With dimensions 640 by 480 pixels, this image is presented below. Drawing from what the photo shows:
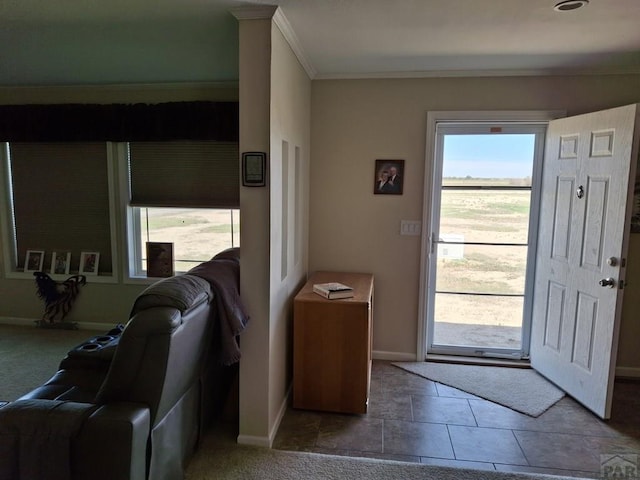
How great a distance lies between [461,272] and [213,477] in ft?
8.14

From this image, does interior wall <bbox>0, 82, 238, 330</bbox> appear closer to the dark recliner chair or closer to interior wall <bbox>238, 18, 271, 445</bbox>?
interior wall <bbox>238, 18, 271, 445</bbox>

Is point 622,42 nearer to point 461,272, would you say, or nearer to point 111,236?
point 461,272

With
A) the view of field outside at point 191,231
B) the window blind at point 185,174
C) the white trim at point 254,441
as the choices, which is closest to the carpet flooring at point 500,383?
the white trim at point 254,441

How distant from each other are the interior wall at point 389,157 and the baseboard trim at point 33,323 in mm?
2278

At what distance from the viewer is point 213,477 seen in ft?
6.96

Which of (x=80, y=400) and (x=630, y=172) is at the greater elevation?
(x=630, y=172)

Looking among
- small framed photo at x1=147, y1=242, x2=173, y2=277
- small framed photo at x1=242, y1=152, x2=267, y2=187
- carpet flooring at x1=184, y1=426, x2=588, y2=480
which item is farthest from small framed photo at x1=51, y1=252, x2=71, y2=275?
small framed photo at x1=242, y1=152, x2=267, y2=187

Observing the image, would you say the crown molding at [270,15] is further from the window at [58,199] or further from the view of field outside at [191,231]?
the window at [58,199]

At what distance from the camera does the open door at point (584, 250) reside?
2.59 metres

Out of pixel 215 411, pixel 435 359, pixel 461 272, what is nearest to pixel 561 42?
pixel 461 272

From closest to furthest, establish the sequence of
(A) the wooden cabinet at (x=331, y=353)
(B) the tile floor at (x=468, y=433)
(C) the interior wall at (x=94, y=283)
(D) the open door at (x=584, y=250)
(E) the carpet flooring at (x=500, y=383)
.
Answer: (B) the tile floor at (x=468, y=433)
(D) the open door at (x=584, y=250)
(A) the wooden cabinet at (x=331, y=353)
(E) the carpet flooring at (x=500, y=383)
(C) the interior wall at (x=94, y=283)

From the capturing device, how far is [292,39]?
2.49 meters

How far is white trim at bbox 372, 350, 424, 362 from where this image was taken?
3.59m

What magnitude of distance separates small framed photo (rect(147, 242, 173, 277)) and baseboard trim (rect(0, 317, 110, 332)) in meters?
0.74
